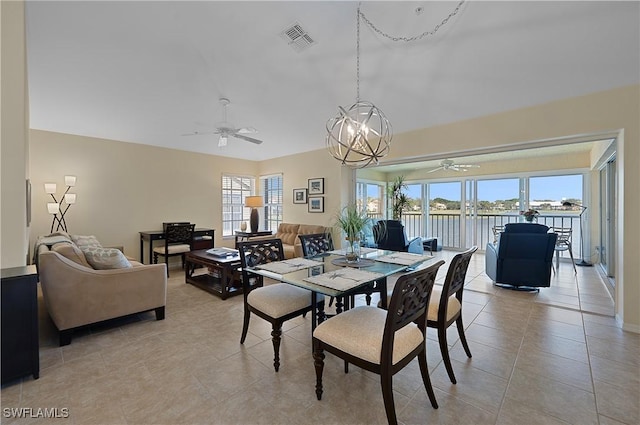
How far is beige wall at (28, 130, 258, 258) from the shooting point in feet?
14.2

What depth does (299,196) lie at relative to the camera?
6.17 m

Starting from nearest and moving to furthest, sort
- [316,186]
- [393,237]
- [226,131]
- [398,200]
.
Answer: [226,131] < [393,237] < [316,186] < [398,200]

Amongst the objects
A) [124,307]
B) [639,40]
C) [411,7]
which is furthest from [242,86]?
[639,40]

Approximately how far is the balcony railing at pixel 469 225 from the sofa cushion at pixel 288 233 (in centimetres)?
326

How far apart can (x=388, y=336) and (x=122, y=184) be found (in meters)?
5.49

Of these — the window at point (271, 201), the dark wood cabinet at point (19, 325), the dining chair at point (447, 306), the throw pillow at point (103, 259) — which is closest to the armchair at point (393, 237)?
the window at point (271, 201)

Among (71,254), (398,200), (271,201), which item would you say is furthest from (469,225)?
(71,254)

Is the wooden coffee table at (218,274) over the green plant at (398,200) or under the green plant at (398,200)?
under

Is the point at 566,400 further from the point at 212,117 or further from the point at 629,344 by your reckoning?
the point at 212,117

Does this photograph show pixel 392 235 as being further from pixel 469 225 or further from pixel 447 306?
pixel 469 225

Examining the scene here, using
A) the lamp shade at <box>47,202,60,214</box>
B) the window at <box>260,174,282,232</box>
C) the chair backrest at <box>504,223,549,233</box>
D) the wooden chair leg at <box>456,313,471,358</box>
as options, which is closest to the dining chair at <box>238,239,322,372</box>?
the wooden chair leg at <box>456,313,471,358</box>

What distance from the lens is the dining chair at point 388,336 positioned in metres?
1.49

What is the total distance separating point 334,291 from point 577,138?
136 inches

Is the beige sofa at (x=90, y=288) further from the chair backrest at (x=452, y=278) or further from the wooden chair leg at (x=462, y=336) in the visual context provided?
the wooden chair leg at (x=462, y=336)
